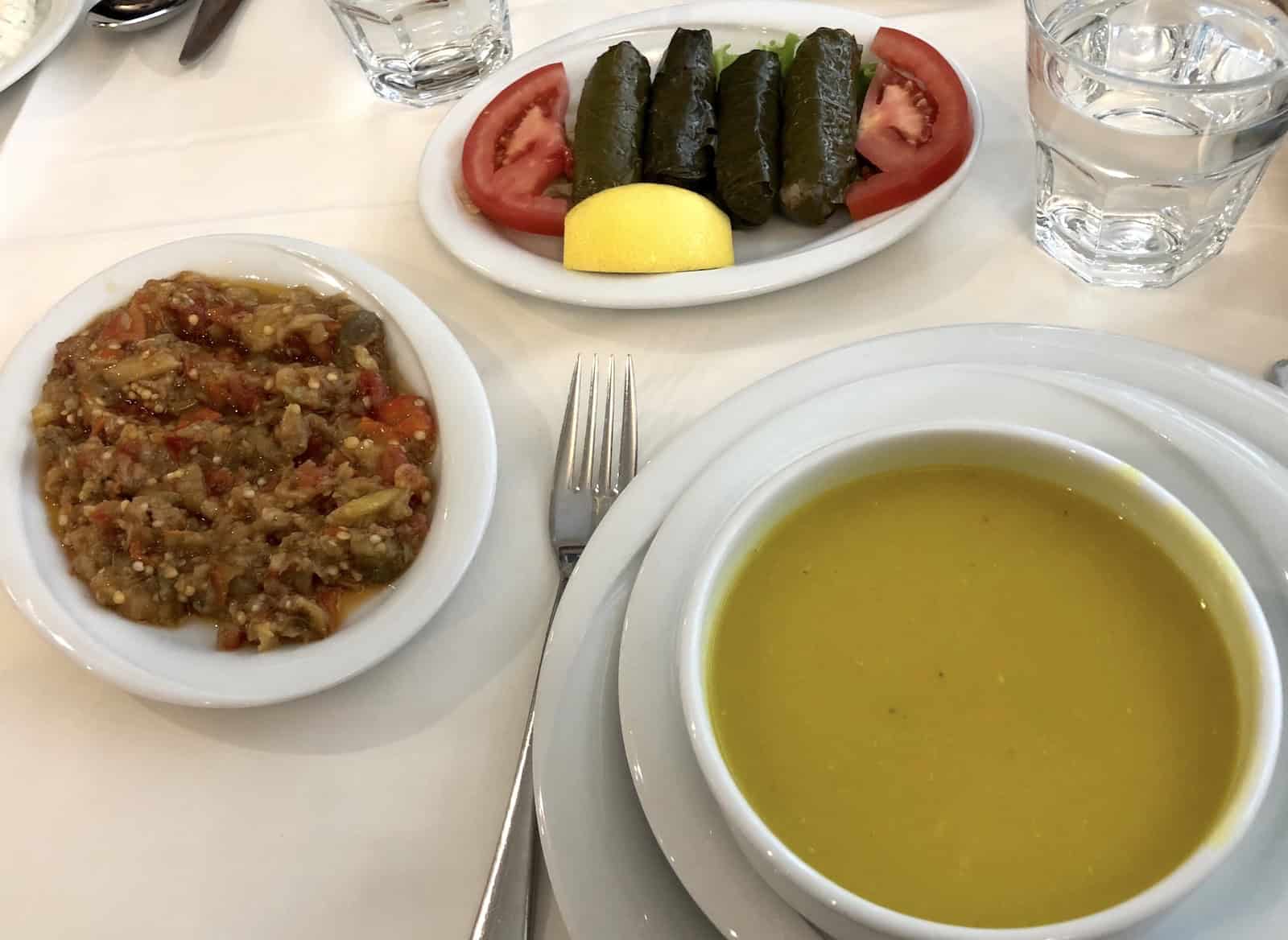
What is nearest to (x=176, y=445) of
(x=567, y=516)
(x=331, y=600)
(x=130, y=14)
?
(x=331, y=600)

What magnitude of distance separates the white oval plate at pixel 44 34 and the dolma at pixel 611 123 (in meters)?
1.11

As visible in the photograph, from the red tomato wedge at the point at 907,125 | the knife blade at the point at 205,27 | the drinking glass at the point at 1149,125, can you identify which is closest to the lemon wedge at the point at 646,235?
the red tomato wedge at the point at 907,125

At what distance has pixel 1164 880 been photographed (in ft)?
1.98

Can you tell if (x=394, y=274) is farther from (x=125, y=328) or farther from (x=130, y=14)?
(x=130, y=14)

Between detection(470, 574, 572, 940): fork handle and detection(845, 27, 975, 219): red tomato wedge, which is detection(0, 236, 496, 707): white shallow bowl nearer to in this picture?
detection(470, 574, 572, 940): fork handle

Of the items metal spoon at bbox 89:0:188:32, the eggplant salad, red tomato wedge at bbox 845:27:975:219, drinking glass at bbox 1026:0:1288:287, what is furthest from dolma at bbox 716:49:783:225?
metal spoon at bbox 89:0:188:32

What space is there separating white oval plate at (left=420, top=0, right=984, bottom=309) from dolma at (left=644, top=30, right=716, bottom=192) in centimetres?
11

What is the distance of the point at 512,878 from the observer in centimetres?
90

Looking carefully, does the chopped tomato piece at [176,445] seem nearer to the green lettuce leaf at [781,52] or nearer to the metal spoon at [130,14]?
the green lettuce leaf at [781,52]

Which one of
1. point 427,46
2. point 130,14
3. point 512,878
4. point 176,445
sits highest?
point 130,14

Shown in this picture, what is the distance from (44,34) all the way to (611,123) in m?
1.26

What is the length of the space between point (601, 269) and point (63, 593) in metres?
0.78

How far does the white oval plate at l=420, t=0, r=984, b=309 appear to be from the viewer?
133 cm

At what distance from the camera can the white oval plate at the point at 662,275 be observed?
133 cm
